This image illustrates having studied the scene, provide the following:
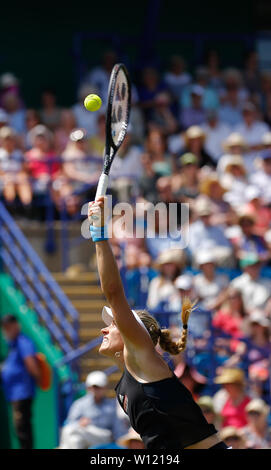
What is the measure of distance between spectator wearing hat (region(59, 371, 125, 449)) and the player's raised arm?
12.8 feet

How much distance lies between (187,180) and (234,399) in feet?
10.5

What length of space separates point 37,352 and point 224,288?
191 cm

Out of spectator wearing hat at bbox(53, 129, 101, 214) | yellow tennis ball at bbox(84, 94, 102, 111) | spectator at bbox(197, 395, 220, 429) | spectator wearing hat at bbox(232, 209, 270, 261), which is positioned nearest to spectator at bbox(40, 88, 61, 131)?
spectator wearing hat at bbox(53, 129, 101, 214)

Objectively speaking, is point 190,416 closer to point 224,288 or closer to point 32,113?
point 224,288

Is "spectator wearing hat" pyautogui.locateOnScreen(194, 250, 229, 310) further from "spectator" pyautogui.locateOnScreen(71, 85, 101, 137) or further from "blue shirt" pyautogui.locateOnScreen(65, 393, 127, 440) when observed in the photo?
"spectator" pyautogui.locateOnScreen(71, 85, 101, 137)

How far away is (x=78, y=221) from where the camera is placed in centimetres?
1155

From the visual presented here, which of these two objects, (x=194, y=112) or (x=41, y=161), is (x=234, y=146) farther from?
(x=41, y=161)

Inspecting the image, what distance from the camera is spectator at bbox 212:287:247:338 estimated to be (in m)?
9.61

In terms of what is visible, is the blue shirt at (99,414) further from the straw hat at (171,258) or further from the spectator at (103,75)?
the spectator at (103,75)

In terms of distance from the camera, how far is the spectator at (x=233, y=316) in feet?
31.5

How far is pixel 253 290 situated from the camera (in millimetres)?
9977

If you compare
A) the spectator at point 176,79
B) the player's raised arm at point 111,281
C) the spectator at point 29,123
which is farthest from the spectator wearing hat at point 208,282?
the player's raised arm at point 111,281

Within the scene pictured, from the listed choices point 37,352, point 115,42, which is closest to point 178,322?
point 37,352

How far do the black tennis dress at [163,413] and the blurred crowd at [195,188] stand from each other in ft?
10.6
